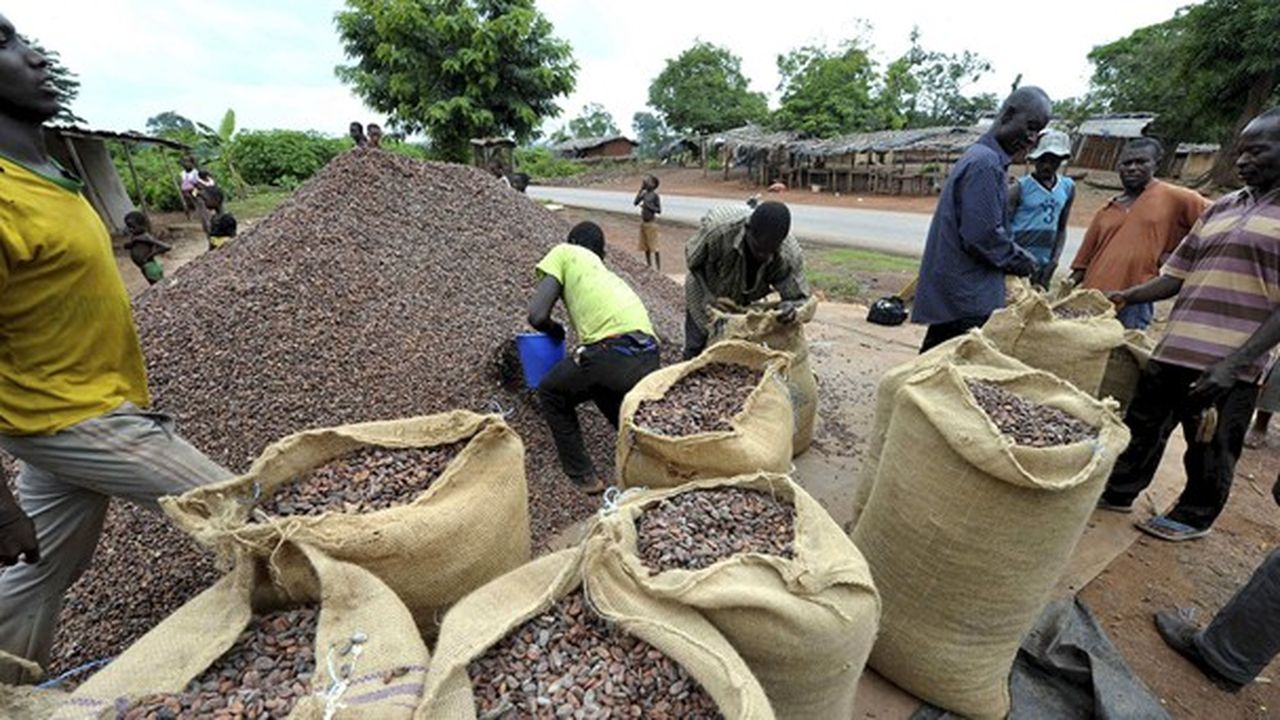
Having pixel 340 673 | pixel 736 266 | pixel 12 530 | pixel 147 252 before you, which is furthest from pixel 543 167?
pixel 340 673

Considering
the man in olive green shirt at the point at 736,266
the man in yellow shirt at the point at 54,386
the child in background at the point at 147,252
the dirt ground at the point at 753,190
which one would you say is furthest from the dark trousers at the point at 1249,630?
the dirt ground at the point at 753,190

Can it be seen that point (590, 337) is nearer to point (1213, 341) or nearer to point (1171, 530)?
point (1213, 341)

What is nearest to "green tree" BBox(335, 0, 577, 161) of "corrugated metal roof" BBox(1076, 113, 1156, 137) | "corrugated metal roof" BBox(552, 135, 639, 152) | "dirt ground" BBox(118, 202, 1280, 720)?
"dirt ground" BBox(118, 202, 1280, 720)

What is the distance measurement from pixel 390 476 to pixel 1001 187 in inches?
103

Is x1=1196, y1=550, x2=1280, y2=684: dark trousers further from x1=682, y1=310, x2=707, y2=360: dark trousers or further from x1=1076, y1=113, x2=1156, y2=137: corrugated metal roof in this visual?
x1=1076, y1=113, x2=1156, y2=137: corrugated metal roof

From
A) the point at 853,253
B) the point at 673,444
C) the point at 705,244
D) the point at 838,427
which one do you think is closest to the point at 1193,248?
the point at 838,427

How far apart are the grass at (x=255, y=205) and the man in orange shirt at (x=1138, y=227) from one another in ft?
43.1

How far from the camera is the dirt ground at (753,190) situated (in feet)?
56.2

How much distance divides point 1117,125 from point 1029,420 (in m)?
27.4

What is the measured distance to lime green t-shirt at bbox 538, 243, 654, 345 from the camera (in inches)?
100

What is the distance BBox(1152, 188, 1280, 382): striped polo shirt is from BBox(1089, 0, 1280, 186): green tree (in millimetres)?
18647

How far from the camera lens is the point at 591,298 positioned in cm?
256

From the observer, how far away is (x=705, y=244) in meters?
3.10

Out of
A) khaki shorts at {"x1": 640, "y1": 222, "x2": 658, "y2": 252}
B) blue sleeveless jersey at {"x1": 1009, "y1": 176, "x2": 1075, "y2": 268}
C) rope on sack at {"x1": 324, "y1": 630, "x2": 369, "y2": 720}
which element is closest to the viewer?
rope on sack at {"x1": 324, "y1": 630, "x2": 369, "y2": 720}
